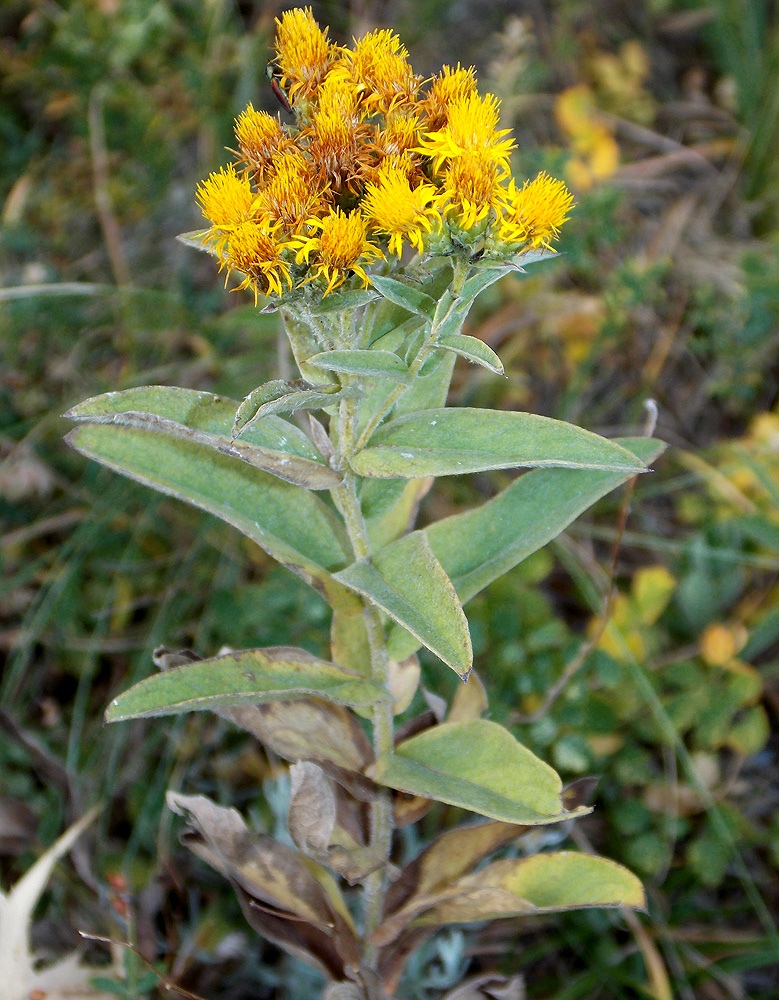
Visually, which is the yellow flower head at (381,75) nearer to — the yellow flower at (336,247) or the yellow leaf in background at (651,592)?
the yellow flower at (336,247)

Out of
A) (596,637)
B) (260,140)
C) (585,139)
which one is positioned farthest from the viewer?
(585,139)

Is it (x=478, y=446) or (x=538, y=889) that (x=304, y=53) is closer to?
(x=478, y=446)

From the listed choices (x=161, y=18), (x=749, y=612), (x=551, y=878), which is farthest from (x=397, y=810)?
(x=161, y=18)

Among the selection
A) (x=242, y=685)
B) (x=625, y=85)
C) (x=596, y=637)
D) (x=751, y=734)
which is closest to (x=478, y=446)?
(x=242, y=685)

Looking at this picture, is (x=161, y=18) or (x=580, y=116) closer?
(x=161, y=18)

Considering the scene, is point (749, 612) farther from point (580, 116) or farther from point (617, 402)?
point (580, 116)

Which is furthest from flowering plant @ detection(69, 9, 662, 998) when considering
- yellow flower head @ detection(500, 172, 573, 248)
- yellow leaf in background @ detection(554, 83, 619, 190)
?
yellow leaf in background @ detection(554, 83, 619, 190)
